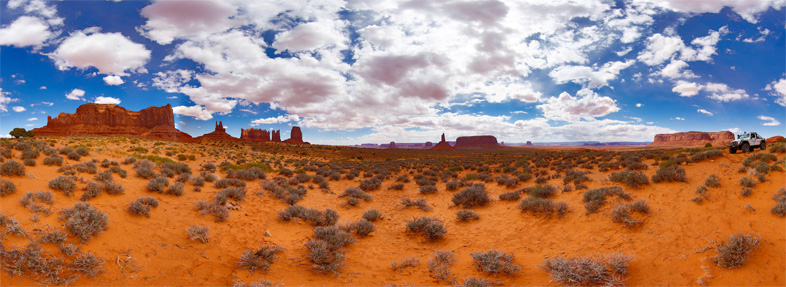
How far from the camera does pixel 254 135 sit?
132 m

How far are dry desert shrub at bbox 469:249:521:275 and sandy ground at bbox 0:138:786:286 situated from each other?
0.16 m

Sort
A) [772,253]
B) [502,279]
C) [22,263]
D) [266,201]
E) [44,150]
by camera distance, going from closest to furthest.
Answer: [22,263], [772,253], [502,279], [266,201], [44,150]

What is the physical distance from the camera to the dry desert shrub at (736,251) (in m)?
4.99

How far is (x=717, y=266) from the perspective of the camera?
16.9ft

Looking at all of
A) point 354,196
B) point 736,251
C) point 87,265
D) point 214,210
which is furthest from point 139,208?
point 736,251

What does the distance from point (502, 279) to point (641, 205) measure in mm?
5102

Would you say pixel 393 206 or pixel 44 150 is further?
pixel 393 206

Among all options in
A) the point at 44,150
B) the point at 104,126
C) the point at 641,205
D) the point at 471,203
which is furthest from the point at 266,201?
the point at 104,126

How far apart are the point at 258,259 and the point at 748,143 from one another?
2413cm

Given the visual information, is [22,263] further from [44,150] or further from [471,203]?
[471,203]

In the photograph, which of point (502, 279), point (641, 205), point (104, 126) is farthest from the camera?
point (104, 126)

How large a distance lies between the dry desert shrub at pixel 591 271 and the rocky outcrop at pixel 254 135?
→ 138464 millimetres

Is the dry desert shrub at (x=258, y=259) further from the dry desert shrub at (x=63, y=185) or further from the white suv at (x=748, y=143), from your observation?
the white suv at (x=748, y=143)

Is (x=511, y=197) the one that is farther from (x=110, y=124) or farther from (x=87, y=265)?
(x=110, y=124)
